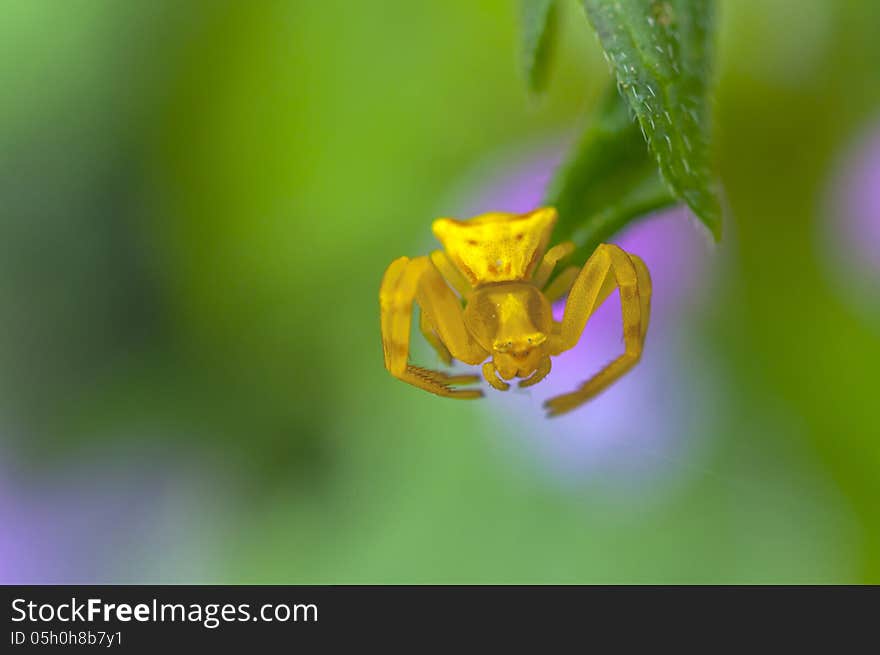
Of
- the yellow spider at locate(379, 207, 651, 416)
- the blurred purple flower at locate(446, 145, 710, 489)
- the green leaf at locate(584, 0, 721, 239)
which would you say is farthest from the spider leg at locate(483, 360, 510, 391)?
the blurred purple flower at locate(446, 145, 710, 489)

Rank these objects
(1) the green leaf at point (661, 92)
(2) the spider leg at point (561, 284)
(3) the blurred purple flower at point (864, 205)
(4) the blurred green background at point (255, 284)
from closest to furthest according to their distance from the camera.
Result: (1) the green leaf at point (661, 92), (2) the spider leg at point (561, 284), (3) the blurred purple flower at point (864, 205), (4) the blurred green background at point (255, 284)

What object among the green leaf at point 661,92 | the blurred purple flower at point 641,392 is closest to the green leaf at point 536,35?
the green leaf at point 661,92

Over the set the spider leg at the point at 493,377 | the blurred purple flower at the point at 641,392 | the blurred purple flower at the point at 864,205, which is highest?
the blurred purple flower at the point at 864,205

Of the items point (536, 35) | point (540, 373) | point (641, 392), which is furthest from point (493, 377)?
point (641, 392)

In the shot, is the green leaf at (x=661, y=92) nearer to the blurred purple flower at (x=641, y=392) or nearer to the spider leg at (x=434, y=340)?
the spider leg at (x=434, y=340)
